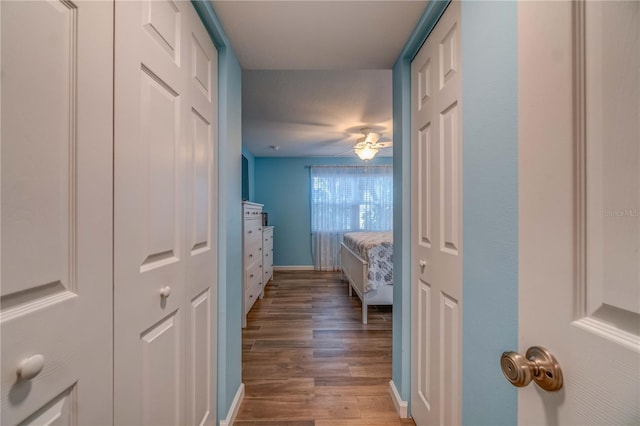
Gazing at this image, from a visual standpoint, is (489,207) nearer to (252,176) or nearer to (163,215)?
(163,215)

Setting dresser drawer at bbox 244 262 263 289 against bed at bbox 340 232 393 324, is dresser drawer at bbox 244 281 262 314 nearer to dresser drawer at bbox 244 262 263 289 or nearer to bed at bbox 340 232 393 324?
dresser drawer at bbox 244 262 263 289

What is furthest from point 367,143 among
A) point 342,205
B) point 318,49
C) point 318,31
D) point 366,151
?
point 318,31

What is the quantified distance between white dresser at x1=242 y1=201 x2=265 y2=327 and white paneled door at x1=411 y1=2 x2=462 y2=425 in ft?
6.40

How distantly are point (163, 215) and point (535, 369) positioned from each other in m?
1.00

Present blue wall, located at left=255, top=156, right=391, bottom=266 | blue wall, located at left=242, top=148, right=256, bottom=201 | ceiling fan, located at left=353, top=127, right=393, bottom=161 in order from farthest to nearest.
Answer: blue wall, located at left=255, top=156, right=391, bottom=266 → blue wall, located at left=242, top=148, right=256, bottom=201 → ceiling fan, located at left=353, top=127, right=393, bottom=161

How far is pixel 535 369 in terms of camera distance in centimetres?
42

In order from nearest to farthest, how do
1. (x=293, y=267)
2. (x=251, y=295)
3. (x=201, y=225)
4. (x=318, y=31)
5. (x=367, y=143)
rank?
(x=201, y=225) → (x=318, y=31) → (x=251, y=295) → (x=367, y=143) → (x=293, y=267)

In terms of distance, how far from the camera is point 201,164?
117 centimetres

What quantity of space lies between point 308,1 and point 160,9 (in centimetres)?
62

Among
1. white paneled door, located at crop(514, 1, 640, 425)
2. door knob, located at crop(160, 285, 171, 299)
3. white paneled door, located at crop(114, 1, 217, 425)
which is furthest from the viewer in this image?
door knob, located at crop(160, 285, 171, 299)

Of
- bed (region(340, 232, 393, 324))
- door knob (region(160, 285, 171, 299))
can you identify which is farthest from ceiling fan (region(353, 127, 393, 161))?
door knob (region(160, 285, 171, 299))

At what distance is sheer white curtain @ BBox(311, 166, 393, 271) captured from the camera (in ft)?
18.0

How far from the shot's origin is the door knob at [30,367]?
17.2 inches

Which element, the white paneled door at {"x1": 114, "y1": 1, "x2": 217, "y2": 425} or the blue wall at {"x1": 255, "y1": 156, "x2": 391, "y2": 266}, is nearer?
the white paneled door at {"x1": 114, "y1": 1, "x2": 217, "y2": 425}
